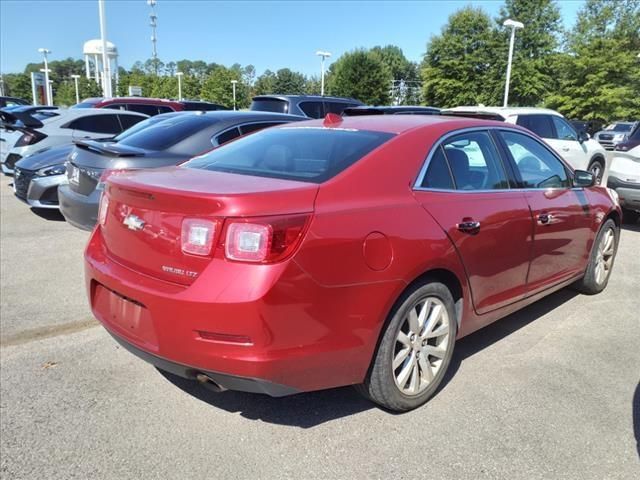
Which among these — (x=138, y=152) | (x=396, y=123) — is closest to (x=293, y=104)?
(x=138, y=152)

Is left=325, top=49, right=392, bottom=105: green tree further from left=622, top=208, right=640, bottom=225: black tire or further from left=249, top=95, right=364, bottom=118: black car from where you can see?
left=622, top=208, right=640, bottom=225: black tire

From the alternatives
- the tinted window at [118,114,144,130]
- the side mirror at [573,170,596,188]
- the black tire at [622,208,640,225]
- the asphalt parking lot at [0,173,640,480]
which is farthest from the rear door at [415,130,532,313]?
the tinted window at [118,114,144,130]

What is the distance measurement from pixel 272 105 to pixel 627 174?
726 centimetres

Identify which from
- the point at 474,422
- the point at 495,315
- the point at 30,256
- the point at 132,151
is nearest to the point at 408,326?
the point at 474,422

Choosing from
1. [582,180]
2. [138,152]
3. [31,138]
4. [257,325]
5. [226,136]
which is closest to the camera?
[257,325]

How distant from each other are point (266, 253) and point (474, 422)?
61.8 inches

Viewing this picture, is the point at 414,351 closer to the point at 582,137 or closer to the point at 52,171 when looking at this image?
the point at 52,171

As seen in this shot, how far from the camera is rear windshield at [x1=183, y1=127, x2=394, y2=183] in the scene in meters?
2.93

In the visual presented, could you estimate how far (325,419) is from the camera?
3.03 meters

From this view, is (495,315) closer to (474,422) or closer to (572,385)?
(572,385)

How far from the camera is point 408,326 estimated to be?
2.98m

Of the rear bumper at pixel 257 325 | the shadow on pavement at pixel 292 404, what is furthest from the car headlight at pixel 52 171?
the rear bumper at pixel 257 325

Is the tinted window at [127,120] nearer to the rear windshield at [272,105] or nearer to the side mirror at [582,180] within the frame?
the rear windshield at [272,105]

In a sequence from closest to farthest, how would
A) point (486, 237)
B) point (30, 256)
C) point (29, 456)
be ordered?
point (29, 456)
point (486, 237)
point (30, 256)
